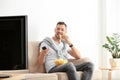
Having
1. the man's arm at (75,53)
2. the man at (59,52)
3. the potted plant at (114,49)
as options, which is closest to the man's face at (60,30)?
the man at (59,52)

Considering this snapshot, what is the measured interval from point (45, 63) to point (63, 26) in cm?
54

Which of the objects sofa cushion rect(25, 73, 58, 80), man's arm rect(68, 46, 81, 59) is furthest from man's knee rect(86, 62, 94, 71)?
sofa cushion rect(25, 73, 58, 80)

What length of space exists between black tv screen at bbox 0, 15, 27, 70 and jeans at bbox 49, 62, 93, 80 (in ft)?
3.78

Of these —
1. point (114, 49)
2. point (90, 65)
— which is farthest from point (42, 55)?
point (114, 49)

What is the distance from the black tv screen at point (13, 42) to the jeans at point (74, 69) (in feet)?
3.78

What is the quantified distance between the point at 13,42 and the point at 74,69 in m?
1.26

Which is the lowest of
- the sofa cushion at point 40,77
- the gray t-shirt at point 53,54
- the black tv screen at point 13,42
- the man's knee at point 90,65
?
the sofa cushion at point 40,77

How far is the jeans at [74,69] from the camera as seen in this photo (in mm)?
2584

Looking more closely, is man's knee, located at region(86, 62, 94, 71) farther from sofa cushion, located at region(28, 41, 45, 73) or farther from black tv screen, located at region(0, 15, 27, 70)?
black tv screen, located at region(0, 15, 27, 70)

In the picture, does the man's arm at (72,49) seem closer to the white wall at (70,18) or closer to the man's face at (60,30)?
the man's face at (60,30)

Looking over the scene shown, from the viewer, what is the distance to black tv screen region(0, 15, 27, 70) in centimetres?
148

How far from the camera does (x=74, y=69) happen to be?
2.63 metres

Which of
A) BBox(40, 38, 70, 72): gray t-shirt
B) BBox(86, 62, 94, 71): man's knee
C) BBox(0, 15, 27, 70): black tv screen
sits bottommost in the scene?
BBox(86, 62, 94, 71): man's knee

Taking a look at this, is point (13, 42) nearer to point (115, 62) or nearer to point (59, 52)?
point (59, 52)
